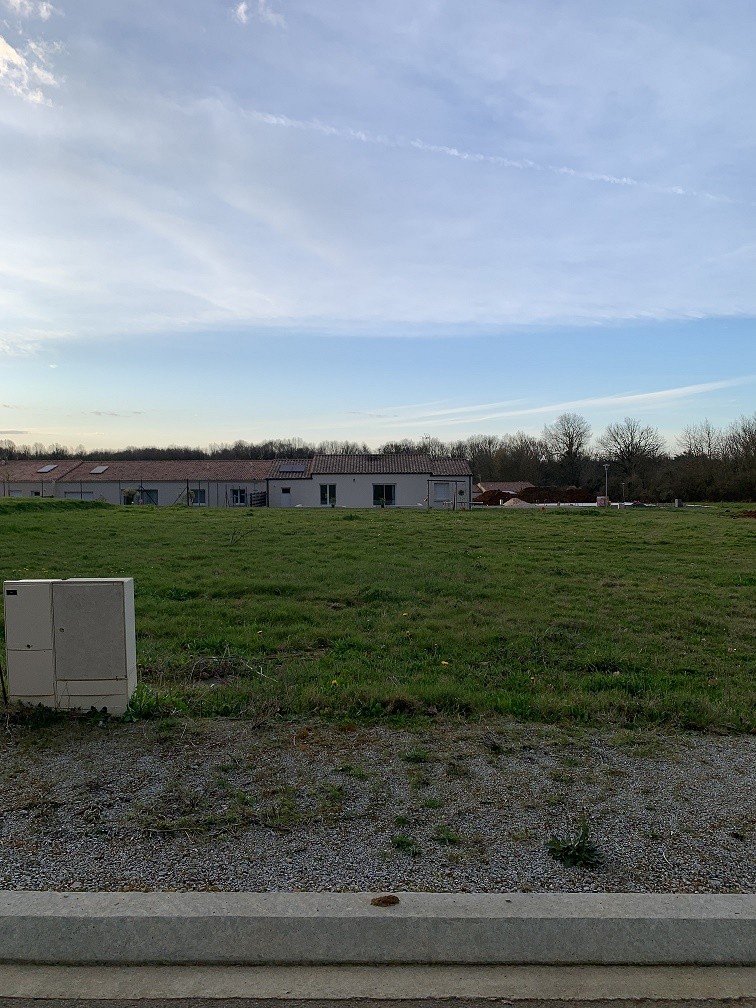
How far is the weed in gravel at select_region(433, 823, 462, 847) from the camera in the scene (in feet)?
11.0

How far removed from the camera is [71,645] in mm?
5035

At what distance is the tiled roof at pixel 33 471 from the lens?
57250 millimetres

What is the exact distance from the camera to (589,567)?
13234mm

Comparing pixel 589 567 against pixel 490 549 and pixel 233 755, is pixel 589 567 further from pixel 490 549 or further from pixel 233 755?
pixel 233 755

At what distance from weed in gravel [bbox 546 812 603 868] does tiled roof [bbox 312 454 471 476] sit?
4589cm

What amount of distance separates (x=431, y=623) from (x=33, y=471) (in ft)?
191

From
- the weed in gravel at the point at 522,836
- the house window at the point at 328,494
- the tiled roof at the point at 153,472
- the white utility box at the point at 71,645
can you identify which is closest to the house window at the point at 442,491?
the house window at the point at 328,494

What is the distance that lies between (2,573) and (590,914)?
10.9m

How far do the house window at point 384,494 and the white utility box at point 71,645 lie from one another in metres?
44.4

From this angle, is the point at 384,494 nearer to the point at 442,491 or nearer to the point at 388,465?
the point at 388,465

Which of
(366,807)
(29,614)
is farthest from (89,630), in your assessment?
(366,807)

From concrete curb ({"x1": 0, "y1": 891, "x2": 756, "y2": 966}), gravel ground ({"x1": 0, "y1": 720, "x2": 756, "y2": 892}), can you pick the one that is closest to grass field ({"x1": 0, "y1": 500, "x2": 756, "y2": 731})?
gravel ground ({"x1": 0, "y1": 720, "x2": 756, "y2": 892})

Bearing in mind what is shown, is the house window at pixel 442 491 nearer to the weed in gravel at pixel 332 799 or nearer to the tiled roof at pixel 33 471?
the tiled roof at pixel 33 471

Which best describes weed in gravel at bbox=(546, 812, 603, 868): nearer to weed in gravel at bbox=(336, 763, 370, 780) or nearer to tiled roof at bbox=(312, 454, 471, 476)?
weed in gravel at bbox=(336, 763, 370, 780)
